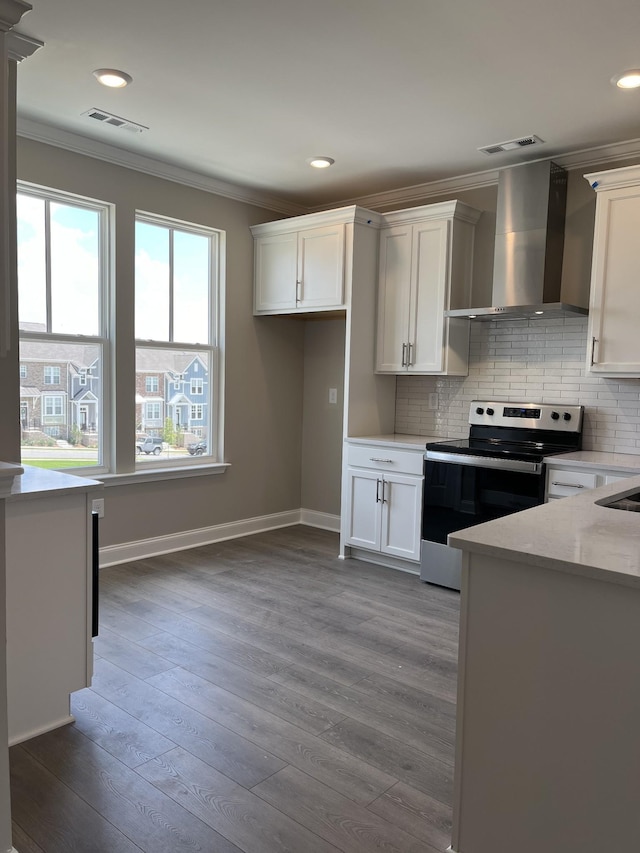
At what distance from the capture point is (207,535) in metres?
4.91

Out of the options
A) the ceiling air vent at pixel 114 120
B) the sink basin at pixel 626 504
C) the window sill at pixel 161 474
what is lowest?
the window sill at pixel 161 474

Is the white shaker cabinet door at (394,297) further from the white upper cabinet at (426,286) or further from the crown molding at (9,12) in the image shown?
the crown molding at (9,12)

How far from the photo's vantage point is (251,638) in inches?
124

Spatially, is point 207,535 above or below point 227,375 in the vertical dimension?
below

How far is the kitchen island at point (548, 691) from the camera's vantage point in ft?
4.56

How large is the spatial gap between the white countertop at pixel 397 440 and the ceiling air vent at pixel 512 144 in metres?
1.86

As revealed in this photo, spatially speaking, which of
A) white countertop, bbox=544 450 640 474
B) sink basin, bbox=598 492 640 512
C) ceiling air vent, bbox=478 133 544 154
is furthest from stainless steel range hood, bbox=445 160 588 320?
sink basin, bbox=598 492 640 512

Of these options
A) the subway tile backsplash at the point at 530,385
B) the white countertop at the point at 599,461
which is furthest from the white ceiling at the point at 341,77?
the white countertop at the point at 599,461

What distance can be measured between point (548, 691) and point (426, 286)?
3.32 metres

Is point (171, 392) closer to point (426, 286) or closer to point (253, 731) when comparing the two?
point (426, 286)

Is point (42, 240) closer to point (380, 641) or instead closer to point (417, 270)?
point (417, 270)

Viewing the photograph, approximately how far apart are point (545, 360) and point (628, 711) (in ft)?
10.1

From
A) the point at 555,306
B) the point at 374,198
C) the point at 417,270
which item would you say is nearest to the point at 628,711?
the point at 555,306

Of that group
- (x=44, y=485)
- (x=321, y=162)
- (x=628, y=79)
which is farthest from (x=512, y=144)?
(x=44, y=485)
